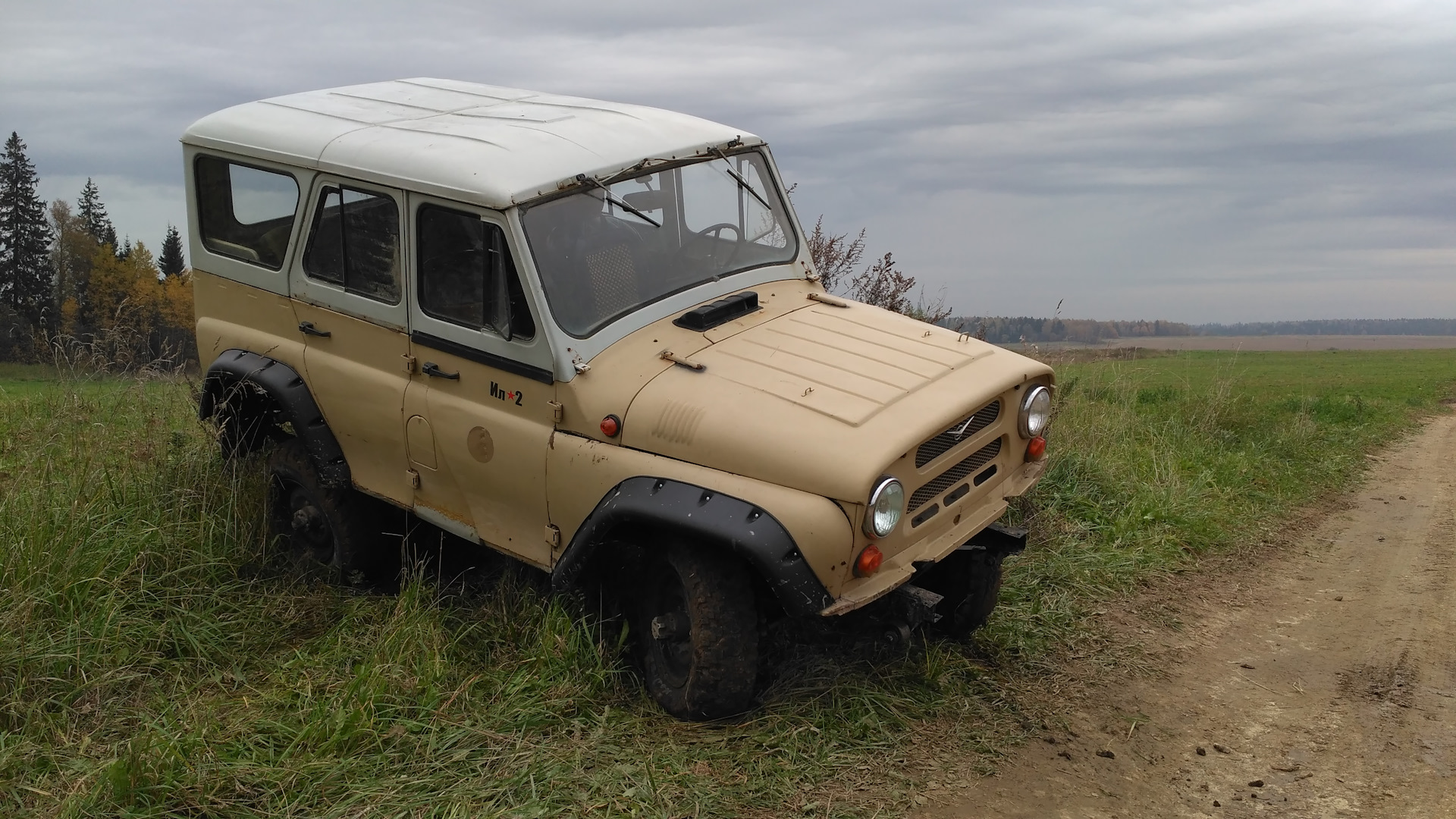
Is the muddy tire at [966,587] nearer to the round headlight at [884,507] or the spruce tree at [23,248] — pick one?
the round headlight at [884,507]

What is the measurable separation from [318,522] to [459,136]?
2.13 metres

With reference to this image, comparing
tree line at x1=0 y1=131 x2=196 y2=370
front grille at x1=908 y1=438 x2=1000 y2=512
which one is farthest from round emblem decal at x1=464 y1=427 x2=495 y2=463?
tree line at x1=0 y1=131 x2=196 y2=370

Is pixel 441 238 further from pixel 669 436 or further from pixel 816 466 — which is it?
pixel 816 466

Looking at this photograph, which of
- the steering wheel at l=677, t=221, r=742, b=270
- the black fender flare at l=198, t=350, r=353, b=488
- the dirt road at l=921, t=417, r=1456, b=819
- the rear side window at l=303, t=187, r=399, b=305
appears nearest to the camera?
the dirt road at l=921, t=417, r=1456, b=819

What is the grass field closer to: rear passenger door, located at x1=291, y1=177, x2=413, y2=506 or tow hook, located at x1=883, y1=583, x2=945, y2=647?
tow hook, located at x1=883, y1=583, x2=945, y2=647

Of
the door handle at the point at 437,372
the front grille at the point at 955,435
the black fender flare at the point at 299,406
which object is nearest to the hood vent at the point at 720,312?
the door handle at the point at 437,372

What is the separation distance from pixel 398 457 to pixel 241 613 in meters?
1.04

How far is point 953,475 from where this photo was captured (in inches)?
175

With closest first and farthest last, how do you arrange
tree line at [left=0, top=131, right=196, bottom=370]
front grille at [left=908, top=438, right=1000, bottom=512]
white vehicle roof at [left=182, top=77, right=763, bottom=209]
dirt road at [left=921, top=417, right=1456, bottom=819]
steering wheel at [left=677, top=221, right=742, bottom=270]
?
dirt road at [left=921, top=417, right=1456, bottom=819]
front grille at [left=908, top=438, right=1000, bottom=512]
white vehicle roof at [left=182, top=77, right=763, bottom=209]
steering wheel at [left=677, top=221, right=742, bottom=270]
tree line at [left=0, top=131, right=196, bottom=370]

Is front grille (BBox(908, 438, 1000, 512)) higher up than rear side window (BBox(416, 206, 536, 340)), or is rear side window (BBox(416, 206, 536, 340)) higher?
rear side window (BBox(416, 206, 536, 340))

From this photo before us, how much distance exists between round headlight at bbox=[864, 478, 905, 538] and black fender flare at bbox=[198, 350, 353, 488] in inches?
111

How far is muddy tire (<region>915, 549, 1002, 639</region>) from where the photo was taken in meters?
4.89

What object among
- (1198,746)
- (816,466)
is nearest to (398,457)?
(816,466)

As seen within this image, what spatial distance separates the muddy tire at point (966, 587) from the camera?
4.89 metres
